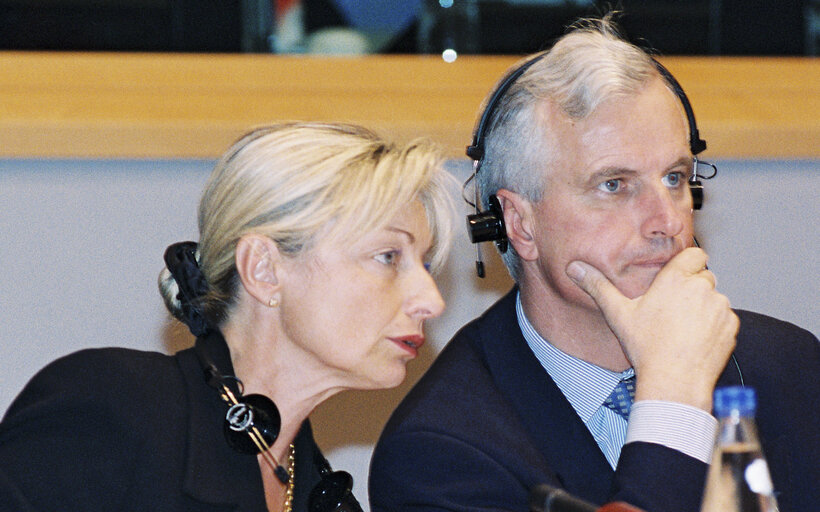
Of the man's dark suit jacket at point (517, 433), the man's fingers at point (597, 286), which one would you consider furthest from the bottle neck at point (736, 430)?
the man's fingers at point (597, 286)

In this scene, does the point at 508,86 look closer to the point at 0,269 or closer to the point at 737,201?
the point at 737,201

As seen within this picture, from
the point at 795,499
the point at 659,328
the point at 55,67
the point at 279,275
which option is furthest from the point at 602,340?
the point at 55,67

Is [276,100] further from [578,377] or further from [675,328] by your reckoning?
[675,328]

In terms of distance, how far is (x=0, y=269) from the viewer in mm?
1970

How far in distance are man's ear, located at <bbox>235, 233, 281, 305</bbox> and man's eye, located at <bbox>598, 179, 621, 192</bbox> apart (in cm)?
43

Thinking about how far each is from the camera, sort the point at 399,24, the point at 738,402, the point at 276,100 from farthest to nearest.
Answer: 1. the point at 399,24
2. the point at 276,100
3. the point at 738,402

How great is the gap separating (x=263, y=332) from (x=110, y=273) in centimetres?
64

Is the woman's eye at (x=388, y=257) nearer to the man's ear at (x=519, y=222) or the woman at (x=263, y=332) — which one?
the woman at (x=263, y=332)

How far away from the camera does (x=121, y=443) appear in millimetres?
1326

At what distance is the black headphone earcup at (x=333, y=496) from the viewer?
152 centimetres

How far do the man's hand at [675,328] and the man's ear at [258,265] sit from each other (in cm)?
41

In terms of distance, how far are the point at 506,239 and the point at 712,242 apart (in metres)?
0.77

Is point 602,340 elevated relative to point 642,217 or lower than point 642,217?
lower

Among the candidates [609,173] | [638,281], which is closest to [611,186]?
[609,173]
